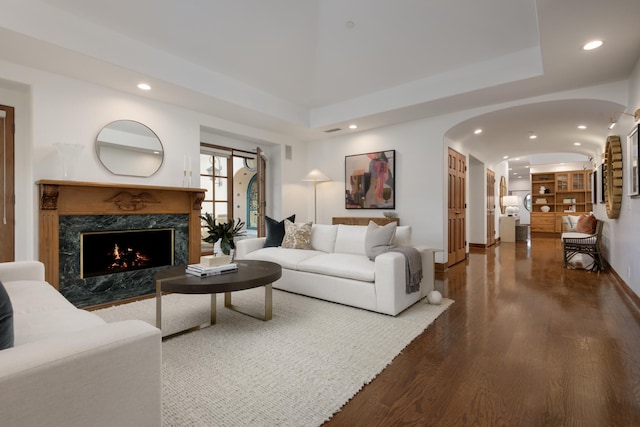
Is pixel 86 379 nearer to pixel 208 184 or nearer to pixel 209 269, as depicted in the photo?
pixel 209 269

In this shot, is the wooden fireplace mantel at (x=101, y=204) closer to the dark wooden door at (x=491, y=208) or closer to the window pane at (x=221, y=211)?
the window pane at (x=221, y=211)

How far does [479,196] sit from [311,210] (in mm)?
4664

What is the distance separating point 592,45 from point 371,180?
11.4 feet

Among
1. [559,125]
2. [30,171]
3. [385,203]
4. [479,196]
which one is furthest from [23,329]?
[479,196]

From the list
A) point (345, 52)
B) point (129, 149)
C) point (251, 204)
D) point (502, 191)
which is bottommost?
point (251, 204)

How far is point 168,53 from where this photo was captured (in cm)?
365

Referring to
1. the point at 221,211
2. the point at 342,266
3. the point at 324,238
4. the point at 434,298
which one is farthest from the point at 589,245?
the point at 221,211

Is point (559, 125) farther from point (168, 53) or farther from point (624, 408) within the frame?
point (168, 53)

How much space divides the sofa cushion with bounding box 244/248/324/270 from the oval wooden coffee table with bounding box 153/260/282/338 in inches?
27.5

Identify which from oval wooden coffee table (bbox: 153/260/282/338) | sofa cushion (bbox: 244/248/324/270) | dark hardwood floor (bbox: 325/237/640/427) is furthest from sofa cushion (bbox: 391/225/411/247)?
oval wooden coffee table (bbox: 153/260/282/338)

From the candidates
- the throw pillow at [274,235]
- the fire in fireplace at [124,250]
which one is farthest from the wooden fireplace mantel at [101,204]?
the throw pillow at [274,235]

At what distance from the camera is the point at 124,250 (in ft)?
12.9

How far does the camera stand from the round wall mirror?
380 centimetres

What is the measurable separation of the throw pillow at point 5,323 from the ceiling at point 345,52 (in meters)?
2.88
